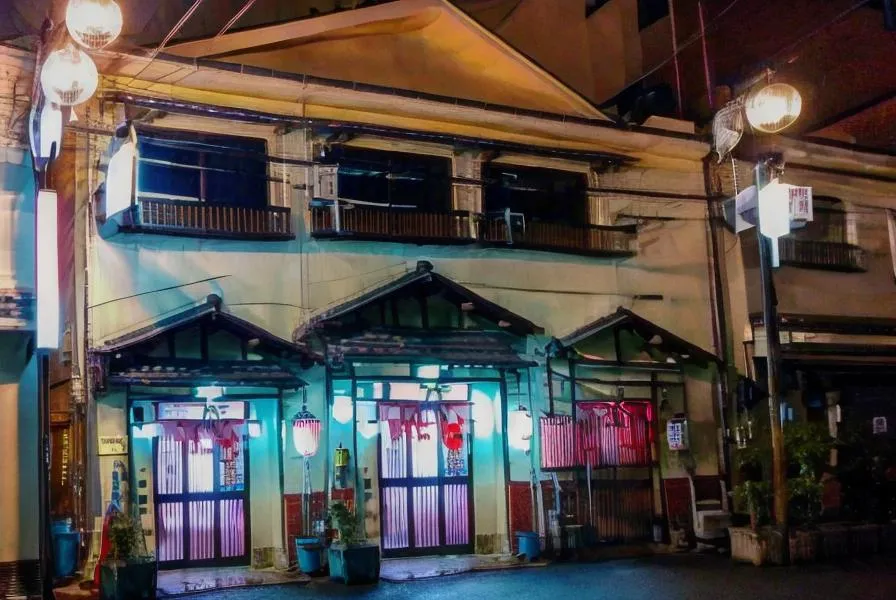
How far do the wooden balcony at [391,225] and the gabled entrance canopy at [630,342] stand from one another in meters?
3.02

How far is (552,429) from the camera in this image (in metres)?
17.8

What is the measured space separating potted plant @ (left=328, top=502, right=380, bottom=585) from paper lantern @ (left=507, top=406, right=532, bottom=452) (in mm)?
3977

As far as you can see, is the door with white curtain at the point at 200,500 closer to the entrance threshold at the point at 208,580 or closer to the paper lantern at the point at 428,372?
the entrance threshold at the point at 208,580

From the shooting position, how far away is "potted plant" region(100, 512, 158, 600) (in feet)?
43.7

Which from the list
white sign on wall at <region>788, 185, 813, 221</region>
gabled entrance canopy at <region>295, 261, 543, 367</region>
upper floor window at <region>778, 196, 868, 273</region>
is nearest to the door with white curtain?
gabled entrance canopy at <region>295, 261, 543, 367</region>

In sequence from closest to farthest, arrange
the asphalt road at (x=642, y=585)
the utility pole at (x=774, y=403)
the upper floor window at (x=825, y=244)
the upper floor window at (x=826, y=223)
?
the asphalt road at (x=642, y=585), the utility pole at (x=774, y=403), the upper floor window at (x=825, y=244), the upper floor window at (x=826, y=223)


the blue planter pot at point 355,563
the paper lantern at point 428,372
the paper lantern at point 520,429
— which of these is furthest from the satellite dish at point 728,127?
the blue planter pot at point 355,563

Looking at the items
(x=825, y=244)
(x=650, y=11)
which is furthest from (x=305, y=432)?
(x=650, y=11)

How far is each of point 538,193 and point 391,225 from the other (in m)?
3.85

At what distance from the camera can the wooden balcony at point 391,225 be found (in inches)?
685

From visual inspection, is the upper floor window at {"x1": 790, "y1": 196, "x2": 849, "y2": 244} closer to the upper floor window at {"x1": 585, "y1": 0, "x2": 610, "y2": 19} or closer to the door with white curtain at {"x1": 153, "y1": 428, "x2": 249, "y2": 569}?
the upper floor window at {"x1": 585, "y1": 0, "x2": 610, "y2": 19}

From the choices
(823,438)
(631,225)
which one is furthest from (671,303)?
(823,438)

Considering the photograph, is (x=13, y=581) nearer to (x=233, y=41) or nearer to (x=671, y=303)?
(x=233, y=41)

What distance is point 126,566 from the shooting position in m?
13.4
